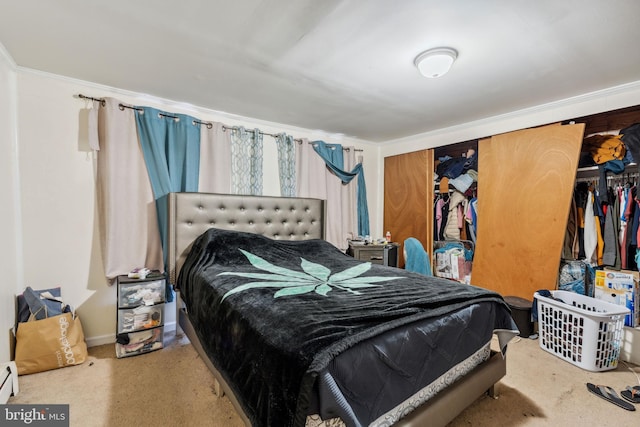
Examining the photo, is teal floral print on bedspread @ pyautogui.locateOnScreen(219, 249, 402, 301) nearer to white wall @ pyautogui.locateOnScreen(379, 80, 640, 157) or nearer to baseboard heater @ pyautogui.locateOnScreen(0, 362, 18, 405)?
baseboard heater @ pyautogui.locateOnScreen(0, 362, 18, 405)

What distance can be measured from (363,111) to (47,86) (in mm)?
2783

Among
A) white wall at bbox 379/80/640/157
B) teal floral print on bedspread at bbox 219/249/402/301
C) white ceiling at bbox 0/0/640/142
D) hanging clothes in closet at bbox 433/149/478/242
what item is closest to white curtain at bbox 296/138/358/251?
white ceiling at bbox 0/0/640/142

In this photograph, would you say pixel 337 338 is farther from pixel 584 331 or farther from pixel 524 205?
pixel 524 205

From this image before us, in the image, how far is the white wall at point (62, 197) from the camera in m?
2.20

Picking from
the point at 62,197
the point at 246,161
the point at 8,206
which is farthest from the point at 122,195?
the point at 246,161

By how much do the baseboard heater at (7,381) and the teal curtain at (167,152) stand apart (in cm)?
106

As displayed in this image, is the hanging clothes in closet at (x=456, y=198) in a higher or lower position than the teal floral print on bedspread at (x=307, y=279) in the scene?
higher

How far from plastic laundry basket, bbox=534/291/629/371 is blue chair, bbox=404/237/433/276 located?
3.36ft

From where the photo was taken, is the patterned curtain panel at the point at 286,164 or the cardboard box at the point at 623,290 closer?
the cardboard box at the point at 623,290

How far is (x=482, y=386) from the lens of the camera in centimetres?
162

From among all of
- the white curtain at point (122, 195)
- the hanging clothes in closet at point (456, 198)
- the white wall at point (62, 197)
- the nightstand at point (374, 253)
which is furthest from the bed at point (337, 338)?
the hanging clothes in closet at point (456, 198)

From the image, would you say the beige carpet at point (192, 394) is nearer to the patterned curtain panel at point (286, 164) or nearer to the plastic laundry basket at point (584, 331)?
the plastic laundry basket at point (584, 331)

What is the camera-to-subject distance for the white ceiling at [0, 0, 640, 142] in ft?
4.79

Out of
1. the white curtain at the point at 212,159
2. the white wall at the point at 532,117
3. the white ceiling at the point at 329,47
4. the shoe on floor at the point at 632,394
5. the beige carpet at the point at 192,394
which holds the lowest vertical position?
the beige carpet at the point at 192,394
